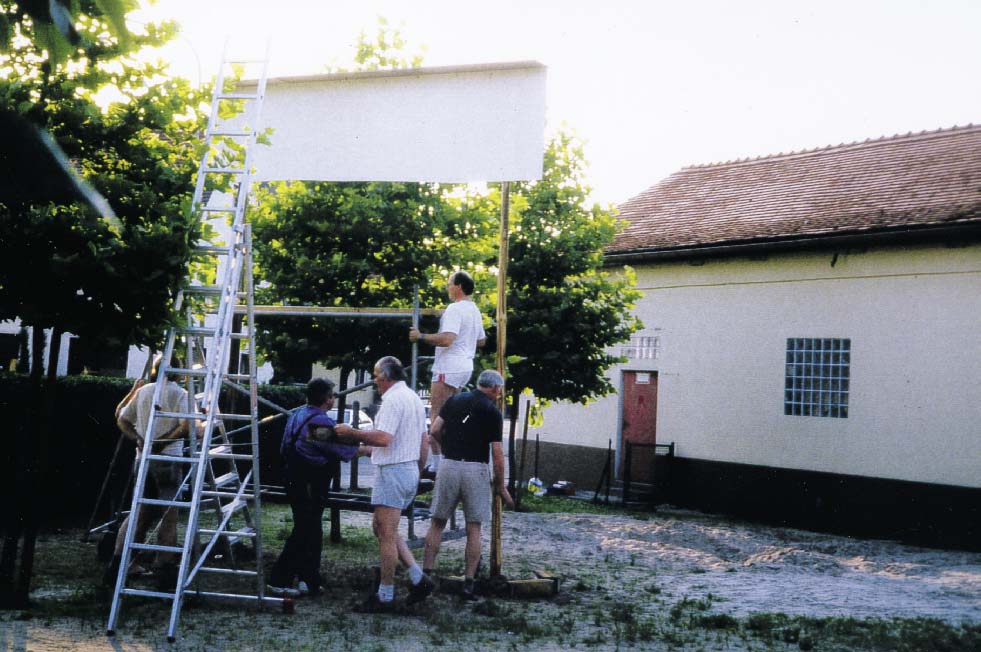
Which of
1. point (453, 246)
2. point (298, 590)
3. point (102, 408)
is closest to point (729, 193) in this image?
point (453, 246)

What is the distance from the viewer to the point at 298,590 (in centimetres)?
864

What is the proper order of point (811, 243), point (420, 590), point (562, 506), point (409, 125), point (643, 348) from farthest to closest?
point (643, 348) < point (562, 506) < point (811, 243) < point (409, 125) < point (420, 590)

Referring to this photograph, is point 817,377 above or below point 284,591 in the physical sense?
above

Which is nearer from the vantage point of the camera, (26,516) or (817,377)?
(26,516)

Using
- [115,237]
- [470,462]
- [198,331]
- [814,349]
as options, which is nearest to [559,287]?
[814,349]

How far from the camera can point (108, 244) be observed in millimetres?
7254

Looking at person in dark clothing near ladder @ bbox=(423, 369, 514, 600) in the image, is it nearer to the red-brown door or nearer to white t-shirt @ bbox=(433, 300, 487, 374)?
white t-shirt @ bbox=(433, 300, 487, 374)

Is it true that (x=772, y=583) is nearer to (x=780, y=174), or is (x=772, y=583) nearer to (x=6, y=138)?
(x=6, y=138)

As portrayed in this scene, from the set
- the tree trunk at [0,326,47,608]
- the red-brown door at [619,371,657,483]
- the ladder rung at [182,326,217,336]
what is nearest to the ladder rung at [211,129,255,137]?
the ladder rung at [182,326,217,336]

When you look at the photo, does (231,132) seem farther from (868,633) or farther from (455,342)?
(868,633)

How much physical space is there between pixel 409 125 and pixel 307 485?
11.2 feet

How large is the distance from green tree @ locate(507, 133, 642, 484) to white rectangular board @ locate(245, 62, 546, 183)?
746 cm

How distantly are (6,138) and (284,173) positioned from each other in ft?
29.0

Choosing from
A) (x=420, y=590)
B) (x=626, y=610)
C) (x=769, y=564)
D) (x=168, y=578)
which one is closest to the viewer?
(x=168, y=578)
